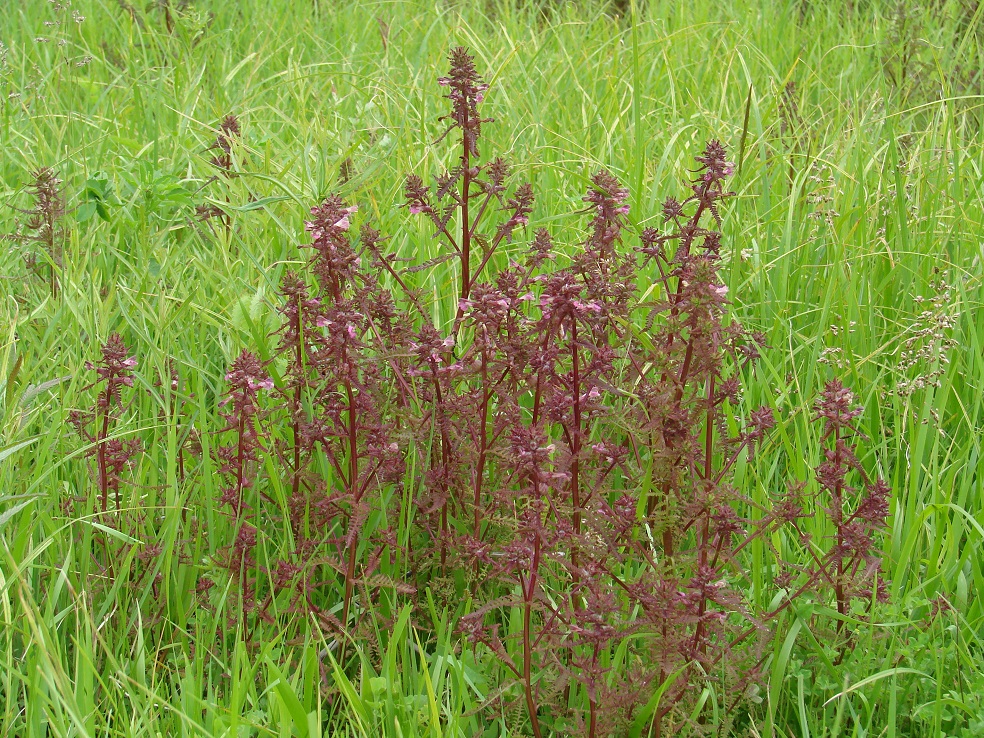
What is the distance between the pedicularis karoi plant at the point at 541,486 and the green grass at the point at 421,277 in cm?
11

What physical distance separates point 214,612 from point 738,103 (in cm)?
345

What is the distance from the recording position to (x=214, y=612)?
2.42 metres

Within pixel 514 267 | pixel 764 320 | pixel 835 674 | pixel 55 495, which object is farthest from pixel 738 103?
pixel 55 495

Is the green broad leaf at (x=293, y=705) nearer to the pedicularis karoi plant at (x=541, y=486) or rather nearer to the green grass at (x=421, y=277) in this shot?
the green grass at (x=421, y=277)

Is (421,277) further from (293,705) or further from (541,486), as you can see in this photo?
(293,705)

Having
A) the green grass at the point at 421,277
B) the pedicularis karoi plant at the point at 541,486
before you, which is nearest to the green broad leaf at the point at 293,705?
the green grass at the point at 421,277

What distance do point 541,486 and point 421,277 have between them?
64.8 inches

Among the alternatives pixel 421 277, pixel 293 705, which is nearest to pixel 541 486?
pixel 293 705

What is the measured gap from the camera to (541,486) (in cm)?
194

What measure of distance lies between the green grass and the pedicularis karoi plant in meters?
0.11

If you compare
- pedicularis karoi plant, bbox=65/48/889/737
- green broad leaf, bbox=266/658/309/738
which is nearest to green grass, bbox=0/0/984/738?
green broad leaf, bbox=266/658/309/738

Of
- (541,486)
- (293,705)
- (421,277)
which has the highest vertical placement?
(421,277)

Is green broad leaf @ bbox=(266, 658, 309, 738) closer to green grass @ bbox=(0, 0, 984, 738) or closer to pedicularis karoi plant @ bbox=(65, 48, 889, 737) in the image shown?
green grass @ bbox=(0, 0, 984, 738)

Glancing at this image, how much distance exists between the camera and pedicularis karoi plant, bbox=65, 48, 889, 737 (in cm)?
201
